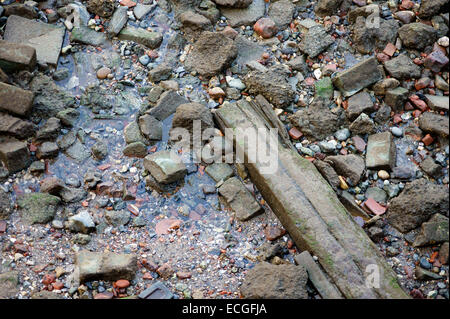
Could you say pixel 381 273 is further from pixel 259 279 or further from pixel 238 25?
pixel 238 25

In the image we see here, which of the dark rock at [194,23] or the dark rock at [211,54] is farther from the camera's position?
the dark rock at [194,23]

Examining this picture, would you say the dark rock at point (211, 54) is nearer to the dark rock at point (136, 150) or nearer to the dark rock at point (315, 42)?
the dark rock at point (315, 42)

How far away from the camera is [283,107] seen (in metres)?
3.78

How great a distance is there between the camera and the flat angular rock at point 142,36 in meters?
4.18

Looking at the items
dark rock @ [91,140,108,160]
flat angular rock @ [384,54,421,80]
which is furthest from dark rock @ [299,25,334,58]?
dark rock @ [91,140,108,160]

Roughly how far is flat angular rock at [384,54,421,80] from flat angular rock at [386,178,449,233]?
3.01 ft

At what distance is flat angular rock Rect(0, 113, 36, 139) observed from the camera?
11.6 ft

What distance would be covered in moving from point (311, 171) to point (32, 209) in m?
1.94

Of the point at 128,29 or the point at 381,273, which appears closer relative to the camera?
the point at 381,273

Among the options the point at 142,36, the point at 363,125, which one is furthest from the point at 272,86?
the point at 142,36

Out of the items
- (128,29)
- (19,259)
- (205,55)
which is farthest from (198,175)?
(128,29)

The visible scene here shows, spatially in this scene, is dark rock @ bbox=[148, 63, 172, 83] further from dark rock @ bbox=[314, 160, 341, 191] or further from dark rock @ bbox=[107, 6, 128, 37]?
dark rock @ bbox=[314, 160, 341, 191]

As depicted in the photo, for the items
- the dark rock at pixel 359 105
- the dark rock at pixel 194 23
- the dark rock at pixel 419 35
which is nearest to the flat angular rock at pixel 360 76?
the dark rock at pixel 359 105

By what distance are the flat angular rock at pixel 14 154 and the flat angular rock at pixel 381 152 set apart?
247 centimetres
